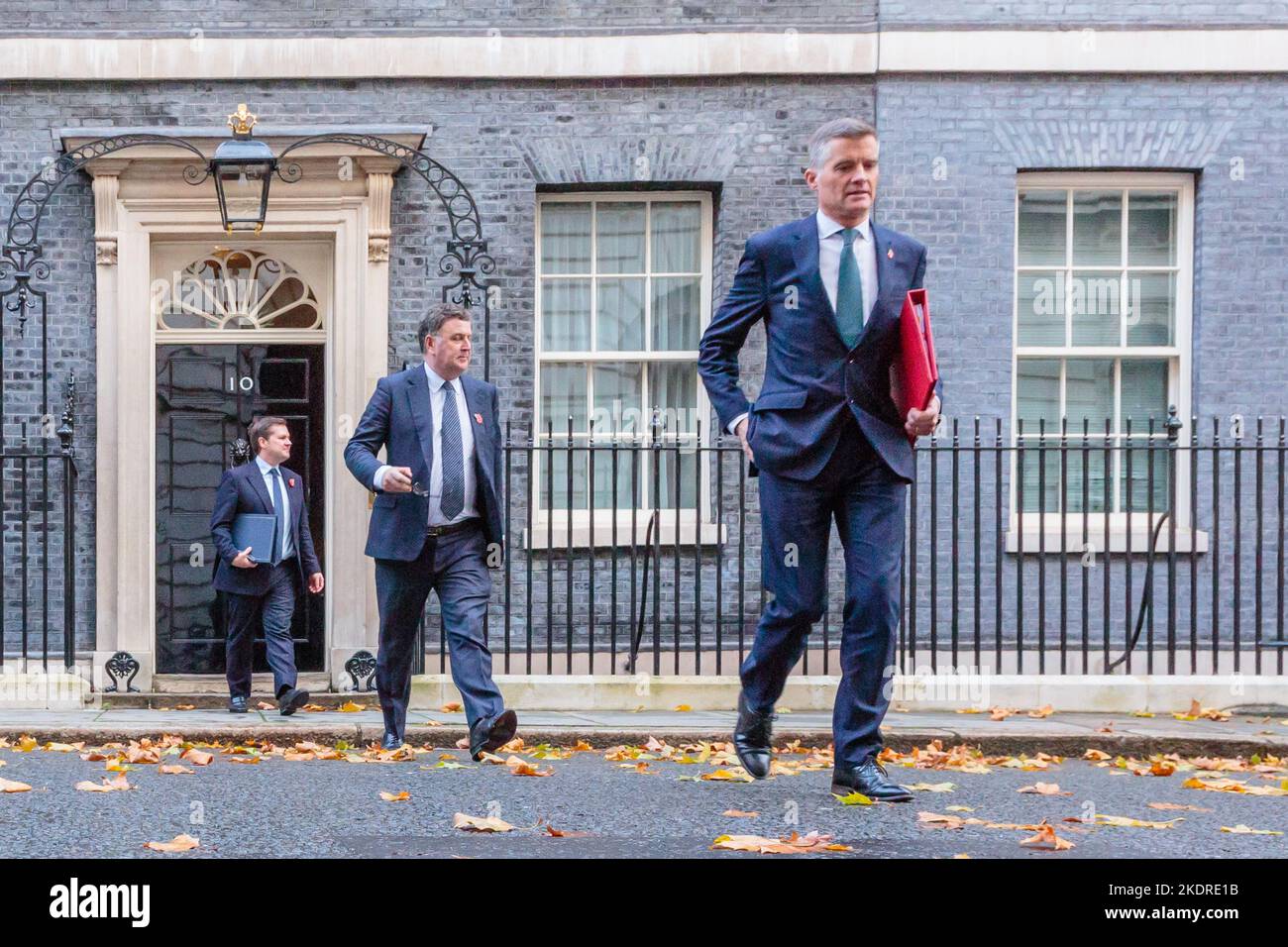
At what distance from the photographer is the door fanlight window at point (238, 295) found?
11.5 metres

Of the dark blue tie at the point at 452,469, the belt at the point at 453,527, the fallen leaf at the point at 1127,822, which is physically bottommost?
the fallen leaf at the point at 1127,822

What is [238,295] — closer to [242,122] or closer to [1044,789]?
[242,122]

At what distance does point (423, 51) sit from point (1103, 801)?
6.96 m

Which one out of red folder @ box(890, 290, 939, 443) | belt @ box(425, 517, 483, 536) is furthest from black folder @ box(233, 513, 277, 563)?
→ red folder @ box(890, 290, 939, 443)

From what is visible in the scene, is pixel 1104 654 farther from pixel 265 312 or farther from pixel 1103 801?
pixel 265 312

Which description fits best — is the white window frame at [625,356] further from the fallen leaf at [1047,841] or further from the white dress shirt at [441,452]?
the fallen leaf at [1047,841]

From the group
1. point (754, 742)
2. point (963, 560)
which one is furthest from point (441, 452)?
point (963, 560)

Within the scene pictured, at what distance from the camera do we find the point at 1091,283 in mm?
11461

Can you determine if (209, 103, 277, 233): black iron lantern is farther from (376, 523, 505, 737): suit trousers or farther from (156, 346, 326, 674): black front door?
(376, 523, 505, 737): suit trousers

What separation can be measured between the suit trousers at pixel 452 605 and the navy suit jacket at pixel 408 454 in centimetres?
7

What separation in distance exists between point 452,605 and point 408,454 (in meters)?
0.63

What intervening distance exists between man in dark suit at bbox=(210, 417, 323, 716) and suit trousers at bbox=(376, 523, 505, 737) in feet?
8.45

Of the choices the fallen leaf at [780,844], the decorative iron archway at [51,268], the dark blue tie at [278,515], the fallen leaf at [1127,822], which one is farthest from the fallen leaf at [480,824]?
the decorative iron archway at [51,268]

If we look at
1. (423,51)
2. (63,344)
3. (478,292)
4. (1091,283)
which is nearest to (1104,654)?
(1091,283)
